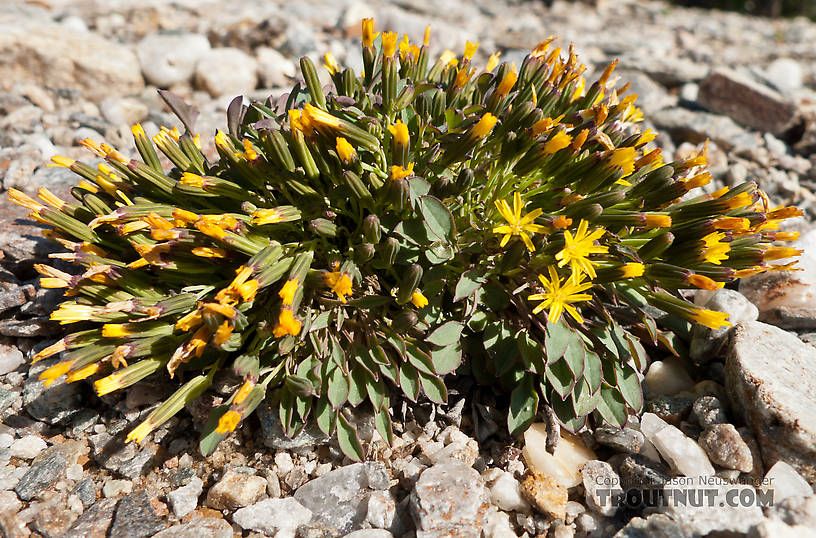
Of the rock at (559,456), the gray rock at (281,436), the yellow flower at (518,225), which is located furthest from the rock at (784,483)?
the gray rock at (281,436)

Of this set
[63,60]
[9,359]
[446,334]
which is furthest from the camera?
[63,60]

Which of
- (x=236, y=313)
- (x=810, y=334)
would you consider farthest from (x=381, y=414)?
(x=810, y=334)

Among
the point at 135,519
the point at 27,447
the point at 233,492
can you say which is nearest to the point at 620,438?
the point at 233,492

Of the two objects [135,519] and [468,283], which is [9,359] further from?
[468,283]

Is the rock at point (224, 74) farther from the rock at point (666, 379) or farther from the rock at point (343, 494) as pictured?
the rock at point (666, 379)

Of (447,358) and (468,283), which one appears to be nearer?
(468,283)

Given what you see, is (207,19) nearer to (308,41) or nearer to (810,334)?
(308,41)

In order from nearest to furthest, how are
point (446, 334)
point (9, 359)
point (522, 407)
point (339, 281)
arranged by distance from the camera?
point (339, 281) → point (446, 334) → point (522, 407) → point (9, 359)
